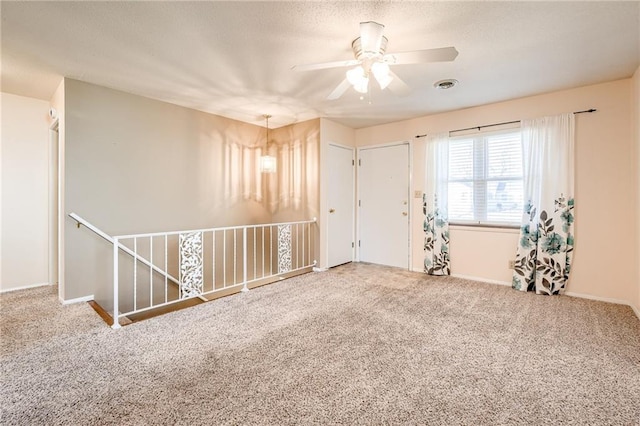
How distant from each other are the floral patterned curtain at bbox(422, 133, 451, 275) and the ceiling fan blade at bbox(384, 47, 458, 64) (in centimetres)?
248

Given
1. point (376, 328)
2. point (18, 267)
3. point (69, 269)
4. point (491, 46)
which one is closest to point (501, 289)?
point (376, 328)

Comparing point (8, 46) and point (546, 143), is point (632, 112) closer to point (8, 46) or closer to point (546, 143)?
point (546, 143)

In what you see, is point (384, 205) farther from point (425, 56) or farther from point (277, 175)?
point (425, 56)

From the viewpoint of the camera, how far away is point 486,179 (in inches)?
158

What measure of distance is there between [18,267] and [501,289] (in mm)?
6092

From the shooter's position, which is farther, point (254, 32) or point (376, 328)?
point (376, 328)

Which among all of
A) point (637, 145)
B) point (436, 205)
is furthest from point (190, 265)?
point (637, 145)

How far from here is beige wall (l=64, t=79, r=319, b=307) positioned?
319 cm

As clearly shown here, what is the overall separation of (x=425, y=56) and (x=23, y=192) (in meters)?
4.83

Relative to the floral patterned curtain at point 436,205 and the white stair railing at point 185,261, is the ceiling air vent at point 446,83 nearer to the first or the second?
the floral patterned curtain at point 436,205

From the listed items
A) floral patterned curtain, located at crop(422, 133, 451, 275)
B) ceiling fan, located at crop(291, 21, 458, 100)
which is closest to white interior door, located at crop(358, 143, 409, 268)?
floral patterned curtain, located at crop(422, 133, 451, 275)

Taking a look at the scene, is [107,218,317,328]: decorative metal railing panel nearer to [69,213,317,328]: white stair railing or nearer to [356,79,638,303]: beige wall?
[69,213,317,328]: white stair railing

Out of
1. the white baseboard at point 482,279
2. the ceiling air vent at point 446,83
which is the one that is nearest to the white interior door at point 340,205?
the white baseboard at point 482,279

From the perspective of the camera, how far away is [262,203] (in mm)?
5234
